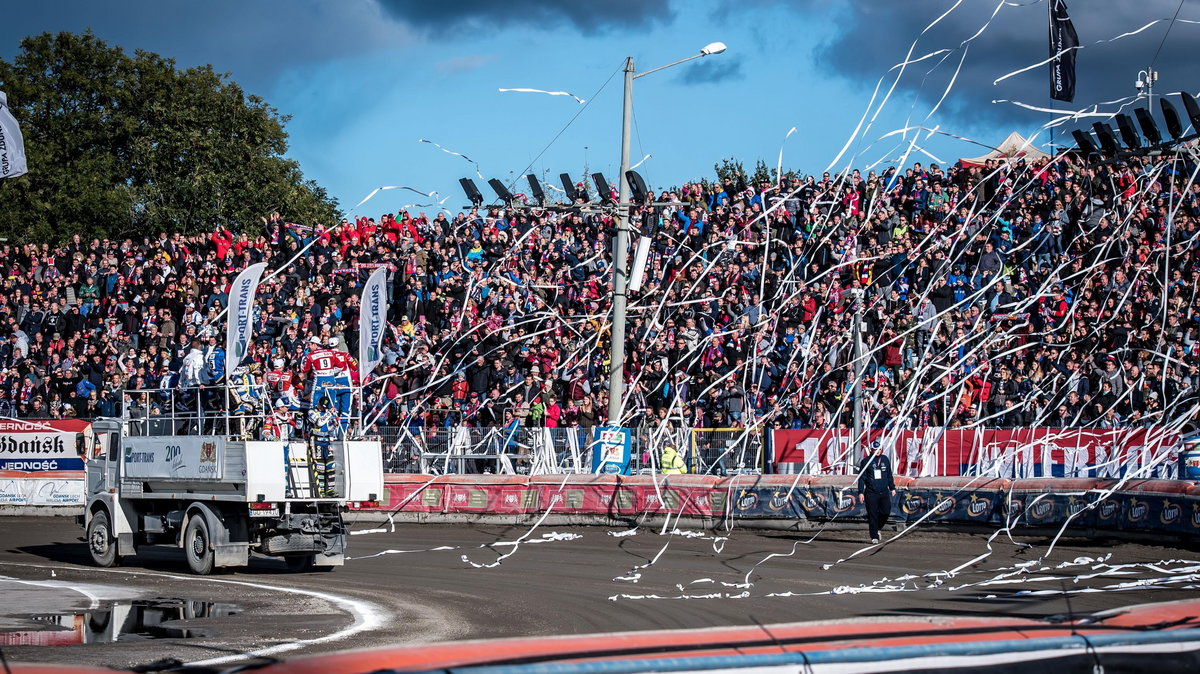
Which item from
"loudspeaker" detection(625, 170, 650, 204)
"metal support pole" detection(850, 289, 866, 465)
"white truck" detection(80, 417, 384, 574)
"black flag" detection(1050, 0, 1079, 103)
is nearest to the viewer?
"white truck" detection(80, 417, 384, 574)

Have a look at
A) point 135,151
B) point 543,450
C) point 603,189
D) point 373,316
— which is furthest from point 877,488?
point 135,151

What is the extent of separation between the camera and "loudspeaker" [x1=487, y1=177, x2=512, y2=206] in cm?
2583

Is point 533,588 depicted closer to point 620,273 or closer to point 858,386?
point 858,386

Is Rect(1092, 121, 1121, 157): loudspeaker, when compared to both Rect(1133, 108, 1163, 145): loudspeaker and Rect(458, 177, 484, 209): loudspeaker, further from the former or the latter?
Rect(458, 177, 484, 209): loudspeaker

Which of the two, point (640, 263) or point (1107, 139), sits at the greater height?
point (1107, 139)

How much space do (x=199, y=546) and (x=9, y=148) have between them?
28.3ft

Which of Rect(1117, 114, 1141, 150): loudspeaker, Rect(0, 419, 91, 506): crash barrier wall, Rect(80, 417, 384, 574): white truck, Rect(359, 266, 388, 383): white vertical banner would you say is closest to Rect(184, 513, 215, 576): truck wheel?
Rect(80, 417, 384, 574): white truck

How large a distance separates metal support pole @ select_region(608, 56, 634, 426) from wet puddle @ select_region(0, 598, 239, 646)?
1078cm

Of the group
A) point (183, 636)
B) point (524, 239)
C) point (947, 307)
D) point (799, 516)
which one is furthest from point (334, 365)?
point (183, 636)

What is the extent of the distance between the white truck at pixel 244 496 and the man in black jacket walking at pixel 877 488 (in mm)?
7793

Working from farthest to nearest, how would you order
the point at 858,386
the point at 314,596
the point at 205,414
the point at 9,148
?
the point at 9,148 < the point at 858,386 < the point at 205,414 < the point at 314,596

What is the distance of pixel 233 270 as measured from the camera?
34.1 meters

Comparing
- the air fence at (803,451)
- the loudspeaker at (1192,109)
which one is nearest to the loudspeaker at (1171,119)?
the loudspeaker at (1192,109)

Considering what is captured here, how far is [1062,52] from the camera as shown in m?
19.9
